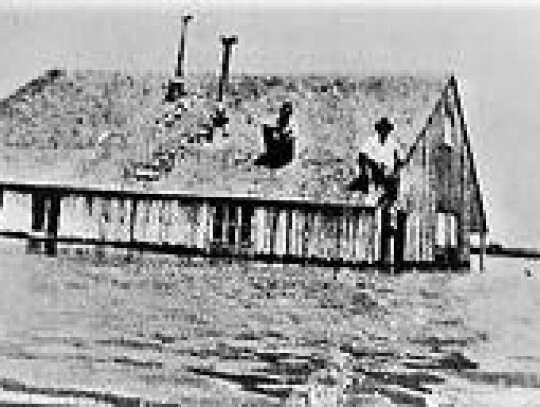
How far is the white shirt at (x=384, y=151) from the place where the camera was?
A: 4766 millimetres

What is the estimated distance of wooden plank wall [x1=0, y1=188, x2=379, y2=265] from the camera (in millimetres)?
5242

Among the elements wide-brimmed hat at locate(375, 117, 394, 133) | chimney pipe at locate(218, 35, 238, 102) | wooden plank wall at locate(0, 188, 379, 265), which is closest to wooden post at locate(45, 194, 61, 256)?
wooden plank wall at locate(0, 188, 379, 265)

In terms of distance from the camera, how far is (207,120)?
570 centimetres

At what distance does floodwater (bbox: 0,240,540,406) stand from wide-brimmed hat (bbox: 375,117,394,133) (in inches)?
24.9

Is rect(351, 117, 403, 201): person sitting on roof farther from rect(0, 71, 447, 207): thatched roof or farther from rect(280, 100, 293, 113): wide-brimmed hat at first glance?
rect(280, 100, 293, 113): wide-brimmed hat

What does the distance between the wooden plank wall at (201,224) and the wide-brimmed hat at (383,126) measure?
0.36m

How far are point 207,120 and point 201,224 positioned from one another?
0.52 m

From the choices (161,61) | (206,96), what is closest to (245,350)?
(161,61)

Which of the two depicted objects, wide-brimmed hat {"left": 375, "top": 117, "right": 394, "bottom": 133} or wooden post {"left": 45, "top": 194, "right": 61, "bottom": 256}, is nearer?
wide-brimmed hat {"left": 375, "top": 117, "right": 394, "bottom": 133}

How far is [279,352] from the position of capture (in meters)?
4.26

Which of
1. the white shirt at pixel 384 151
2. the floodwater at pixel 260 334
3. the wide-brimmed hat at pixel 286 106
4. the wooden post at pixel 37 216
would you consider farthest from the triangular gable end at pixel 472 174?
the wooden post at pixel 37 216

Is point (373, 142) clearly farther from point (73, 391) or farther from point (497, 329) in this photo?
point (73, 391)

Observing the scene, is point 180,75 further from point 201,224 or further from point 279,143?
point 201,224

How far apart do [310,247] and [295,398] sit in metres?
1.63
